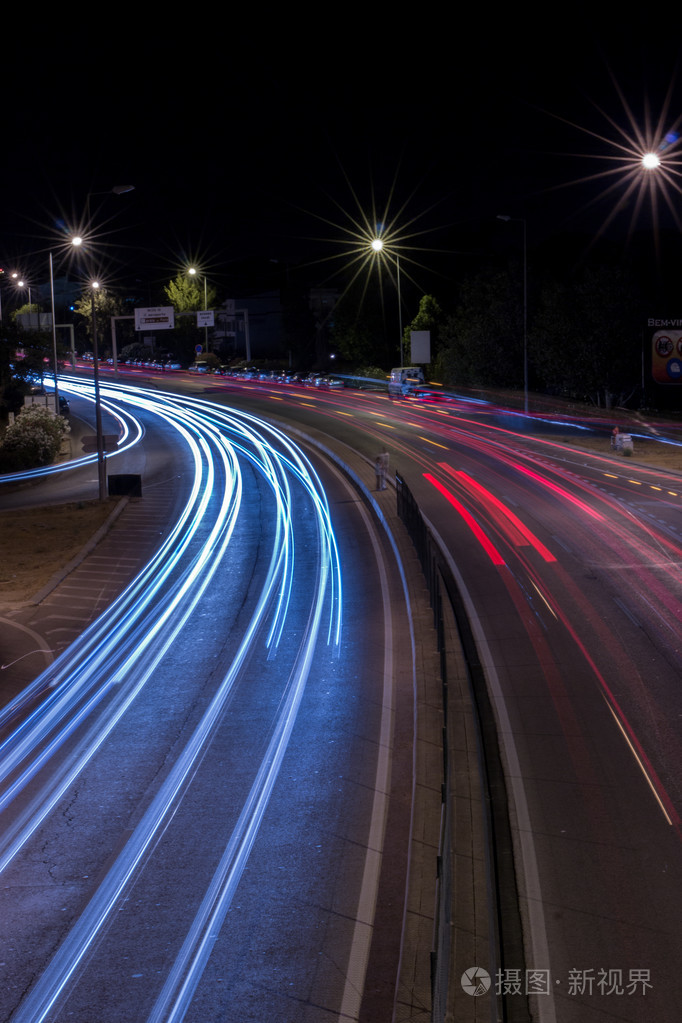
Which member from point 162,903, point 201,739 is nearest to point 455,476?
→ point 201,739

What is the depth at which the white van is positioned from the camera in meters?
63.6

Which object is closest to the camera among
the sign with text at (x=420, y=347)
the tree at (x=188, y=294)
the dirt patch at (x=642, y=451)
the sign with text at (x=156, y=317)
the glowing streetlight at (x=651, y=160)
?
the glowing streetlight at (x=651, y=160)

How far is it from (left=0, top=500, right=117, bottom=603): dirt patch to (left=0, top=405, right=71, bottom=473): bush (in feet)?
41.3

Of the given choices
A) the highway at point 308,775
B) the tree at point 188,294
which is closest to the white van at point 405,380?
the tree at point 188,294

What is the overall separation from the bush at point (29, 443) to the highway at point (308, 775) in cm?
2228

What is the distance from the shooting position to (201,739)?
40.1 feet

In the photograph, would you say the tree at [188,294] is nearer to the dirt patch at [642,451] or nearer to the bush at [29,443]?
the bush at [29,443]

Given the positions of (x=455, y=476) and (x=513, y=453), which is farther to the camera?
(x=513, y=453)

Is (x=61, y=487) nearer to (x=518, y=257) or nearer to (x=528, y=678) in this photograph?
(x=528, y=678)

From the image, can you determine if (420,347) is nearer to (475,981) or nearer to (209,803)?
(209,803)

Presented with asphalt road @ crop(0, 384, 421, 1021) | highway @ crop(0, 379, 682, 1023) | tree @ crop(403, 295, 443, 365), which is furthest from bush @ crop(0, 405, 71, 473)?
tree @ crop(403, 295, 443, 365)

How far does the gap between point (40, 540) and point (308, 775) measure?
1794 centimetres

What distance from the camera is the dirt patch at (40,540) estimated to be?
21750 millimetres

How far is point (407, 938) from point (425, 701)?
564 centimetres
